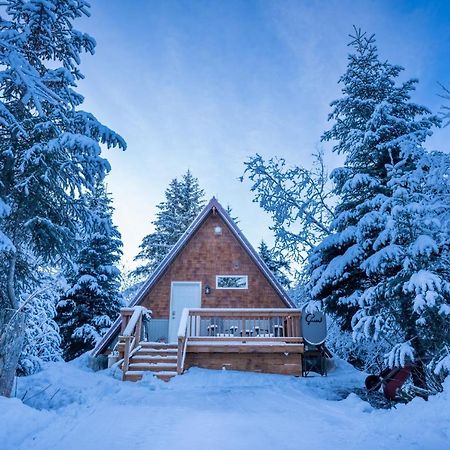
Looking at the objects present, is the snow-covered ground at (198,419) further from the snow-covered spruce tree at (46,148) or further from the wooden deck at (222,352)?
the snow-covered spruce tree at (46,148)

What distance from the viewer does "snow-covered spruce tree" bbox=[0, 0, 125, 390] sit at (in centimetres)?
569

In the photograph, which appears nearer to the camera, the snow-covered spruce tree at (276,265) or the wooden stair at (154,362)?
the wooden stair at (154,362)

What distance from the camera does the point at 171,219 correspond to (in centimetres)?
2158

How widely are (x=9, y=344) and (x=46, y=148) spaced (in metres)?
3.15

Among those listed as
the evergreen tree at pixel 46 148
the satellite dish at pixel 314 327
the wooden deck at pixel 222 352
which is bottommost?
the wooden deck at pixel 222 352

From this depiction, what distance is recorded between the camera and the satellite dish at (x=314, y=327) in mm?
10641

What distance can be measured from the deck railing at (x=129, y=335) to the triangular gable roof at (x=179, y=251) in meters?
1.83

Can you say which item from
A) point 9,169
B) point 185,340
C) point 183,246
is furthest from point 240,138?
point 9,169

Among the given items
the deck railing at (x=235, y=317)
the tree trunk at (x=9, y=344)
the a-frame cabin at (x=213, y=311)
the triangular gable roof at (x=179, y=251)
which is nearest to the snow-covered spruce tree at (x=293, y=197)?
the triangular gable roof at (x=179, y=251)

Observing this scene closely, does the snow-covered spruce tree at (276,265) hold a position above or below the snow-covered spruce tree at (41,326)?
above

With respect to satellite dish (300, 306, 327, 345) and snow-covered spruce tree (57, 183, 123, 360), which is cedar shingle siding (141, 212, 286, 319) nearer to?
satellite dish (300, 306, 327, 345)

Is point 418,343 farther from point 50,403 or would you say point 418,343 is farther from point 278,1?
point 278,1

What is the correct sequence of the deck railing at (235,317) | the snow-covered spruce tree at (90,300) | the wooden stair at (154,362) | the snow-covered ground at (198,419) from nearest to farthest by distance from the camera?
the snow-covered ground at (198,419) < the wooden stair at (154,362) < the deck railing at (235,317) < the snow-covered spruce tree at (90,300)

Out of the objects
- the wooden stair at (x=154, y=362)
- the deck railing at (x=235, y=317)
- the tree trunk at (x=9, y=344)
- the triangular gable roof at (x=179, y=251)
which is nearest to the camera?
the tree trunk at (x=9, y=344)
